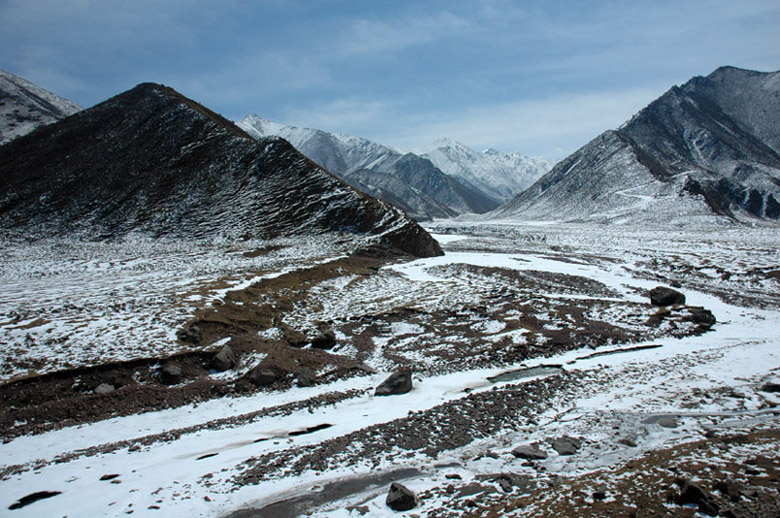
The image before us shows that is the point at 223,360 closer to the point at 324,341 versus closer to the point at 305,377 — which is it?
the point at 305,377

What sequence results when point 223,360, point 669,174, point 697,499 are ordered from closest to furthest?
point 697,499
point 223,360
point 669,174

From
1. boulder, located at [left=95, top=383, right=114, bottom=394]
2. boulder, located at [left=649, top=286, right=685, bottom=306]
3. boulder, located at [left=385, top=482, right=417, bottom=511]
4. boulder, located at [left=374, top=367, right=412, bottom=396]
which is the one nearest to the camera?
boulder, located at [left=385, top=482, right=417, bottom=511]

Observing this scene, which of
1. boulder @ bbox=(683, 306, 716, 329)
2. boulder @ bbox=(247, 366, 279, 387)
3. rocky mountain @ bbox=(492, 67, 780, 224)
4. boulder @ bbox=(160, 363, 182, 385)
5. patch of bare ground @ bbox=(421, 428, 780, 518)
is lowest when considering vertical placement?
boulder @ bbox=(683, 306, 716, 329)

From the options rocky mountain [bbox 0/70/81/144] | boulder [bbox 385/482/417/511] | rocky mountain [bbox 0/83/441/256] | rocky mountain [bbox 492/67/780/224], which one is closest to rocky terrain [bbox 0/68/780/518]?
boulder [bbox 385/482/417/511]

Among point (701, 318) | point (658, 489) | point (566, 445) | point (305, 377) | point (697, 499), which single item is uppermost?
point (305, 377)

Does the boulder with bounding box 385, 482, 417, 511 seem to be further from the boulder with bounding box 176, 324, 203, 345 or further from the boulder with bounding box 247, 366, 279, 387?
the boulder with bounding box 176, 324, 203, 345

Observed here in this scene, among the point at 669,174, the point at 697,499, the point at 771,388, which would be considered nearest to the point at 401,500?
the point at 697,499

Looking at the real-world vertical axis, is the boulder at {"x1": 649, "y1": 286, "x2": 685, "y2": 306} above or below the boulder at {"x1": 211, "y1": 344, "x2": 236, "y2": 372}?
below
